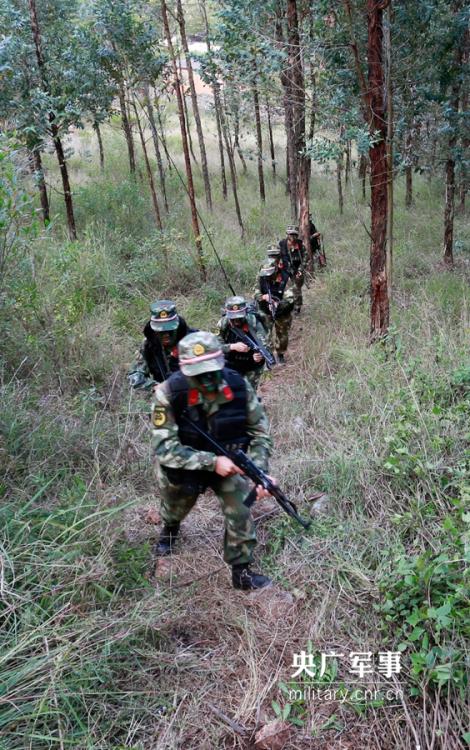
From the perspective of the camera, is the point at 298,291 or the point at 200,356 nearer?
the point at 200,356

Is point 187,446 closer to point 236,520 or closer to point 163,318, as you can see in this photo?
point 236,520

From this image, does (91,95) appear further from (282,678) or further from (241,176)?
(282,678)

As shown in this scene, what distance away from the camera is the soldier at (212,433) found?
108 inches

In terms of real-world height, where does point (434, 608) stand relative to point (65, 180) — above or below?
below

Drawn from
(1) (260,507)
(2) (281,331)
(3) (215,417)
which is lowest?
(2) (281,331)

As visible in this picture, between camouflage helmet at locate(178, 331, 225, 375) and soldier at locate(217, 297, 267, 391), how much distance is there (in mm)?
2142

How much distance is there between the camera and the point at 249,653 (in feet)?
8.48

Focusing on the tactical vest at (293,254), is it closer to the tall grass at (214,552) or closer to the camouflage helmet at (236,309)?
the tall grass at (214,552)

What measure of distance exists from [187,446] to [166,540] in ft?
2.85

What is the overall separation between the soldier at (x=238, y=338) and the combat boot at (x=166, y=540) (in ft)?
6.54

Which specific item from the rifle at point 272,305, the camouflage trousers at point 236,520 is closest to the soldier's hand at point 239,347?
the rifle at point 272,305

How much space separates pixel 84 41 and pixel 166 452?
9692 mm

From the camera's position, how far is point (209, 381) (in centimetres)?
277

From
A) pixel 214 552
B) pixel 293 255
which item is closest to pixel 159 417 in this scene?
pixel 214 552
